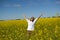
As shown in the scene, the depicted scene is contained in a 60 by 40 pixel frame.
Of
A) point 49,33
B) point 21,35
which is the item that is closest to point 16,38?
point 21,35

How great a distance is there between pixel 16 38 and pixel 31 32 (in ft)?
1.76

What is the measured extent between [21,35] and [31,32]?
0.50 metres

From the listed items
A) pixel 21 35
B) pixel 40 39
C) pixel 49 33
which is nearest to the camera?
pixel 40 39

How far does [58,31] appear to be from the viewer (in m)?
9.00

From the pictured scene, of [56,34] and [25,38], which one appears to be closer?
[56,34]

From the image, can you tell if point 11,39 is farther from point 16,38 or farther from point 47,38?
point 47,38

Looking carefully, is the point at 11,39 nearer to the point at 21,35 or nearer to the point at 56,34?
the point at 21,35

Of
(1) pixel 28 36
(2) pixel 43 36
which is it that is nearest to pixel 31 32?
(1) pixel 28 36

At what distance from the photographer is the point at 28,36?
9.59m

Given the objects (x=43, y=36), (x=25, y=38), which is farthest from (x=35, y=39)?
(x=25, y=38)

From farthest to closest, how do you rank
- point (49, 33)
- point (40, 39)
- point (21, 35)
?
point (21, 35) < point (49, 33) < point (40, 39)

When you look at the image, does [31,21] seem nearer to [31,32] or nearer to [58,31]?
[31,32]

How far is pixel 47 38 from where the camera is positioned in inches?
338

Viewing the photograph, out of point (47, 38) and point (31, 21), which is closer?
point (47, 38)
